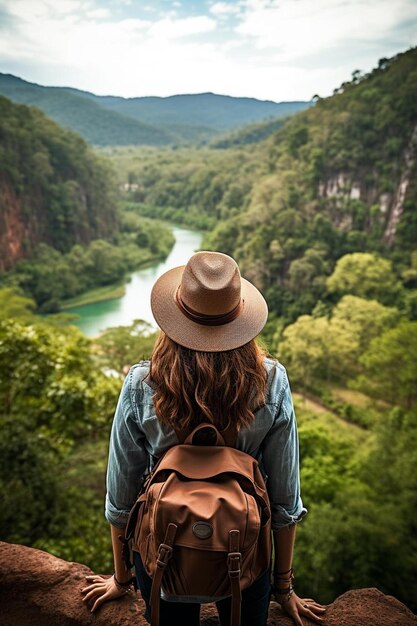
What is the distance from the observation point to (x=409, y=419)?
34.0ft

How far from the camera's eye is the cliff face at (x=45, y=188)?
34.1m

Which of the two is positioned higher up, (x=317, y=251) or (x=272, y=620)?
(x=272, y=620)

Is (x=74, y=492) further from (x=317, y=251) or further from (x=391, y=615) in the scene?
(x=317, y=251)

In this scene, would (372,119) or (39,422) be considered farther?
(372,119)

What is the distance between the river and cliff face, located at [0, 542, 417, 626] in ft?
59.9

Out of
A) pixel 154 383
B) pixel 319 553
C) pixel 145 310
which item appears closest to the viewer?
pixel 154 383

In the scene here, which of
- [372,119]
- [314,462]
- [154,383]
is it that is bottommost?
[314,462]

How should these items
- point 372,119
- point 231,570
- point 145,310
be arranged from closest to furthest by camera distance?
point 231,570 → point 145,310 → point 372,119

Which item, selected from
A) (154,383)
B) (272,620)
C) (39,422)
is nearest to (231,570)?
(154,383)

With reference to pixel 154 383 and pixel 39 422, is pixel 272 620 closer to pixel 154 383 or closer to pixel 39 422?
pixel 154 383

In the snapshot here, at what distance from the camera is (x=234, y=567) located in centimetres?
101

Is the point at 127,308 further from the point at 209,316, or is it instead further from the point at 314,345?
the point at 209,316

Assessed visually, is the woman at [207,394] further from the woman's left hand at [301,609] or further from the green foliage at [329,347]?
the green foliage at [329,347]

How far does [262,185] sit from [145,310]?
15864 millimetres
